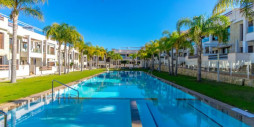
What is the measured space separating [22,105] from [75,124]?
9.35ft

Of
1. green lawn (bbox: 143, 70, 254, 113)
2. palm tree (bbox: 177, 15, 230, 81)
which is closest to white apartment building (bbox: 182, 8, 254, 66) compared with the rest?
palm tree (bbox: 177, 15, 230, 81)

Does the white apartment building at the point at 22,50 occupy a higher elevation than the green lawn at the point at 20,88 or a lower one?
higher

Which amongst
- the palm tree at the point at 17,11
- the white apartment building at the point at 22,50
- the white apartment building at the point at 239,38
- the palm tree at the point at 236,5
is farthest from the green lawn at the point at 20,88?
the white apartment building at the point at 239,38

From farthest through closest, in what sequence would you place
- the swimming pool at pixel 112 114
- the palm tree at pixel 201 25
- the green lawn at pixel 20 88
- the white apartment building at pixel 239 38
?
the white apartment building at pixel 239 38
the palm tree at pixel 201 25
the green lawn at pixel 20 88
the swimming pool at pixel 112 114

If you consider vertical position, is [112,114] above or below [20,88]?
below

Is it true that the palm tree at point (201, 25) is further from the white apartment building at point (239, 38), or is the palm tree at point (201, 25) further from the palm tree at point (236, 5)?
the palm tree at point (236, 5)

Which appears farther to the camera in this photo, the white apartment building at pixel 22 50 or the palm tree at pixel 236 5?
the white apartment building at pixel 22 50

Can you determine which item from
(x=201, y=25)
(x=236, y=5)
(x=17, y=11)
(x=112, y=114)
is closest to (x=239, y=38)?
(x=201, y=25)

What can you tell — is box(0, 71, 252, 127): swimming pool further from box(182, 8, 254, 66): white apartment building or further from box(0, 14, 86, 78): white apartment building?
box(0, 14, 86, 78): white apartment building

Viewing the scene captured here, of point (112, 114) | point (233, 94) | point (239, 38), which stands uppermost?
point (239, 38)

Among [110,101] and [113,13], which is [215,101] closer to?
[110,101]

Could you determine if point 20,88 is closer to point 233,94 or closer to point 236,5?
point 233,94

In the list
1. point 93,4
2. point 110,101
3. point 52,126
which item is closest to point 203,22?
point 110,101

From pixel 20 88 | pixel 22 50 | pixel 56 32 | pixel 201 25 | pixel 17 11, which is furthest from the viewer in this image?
pixel 22 50
